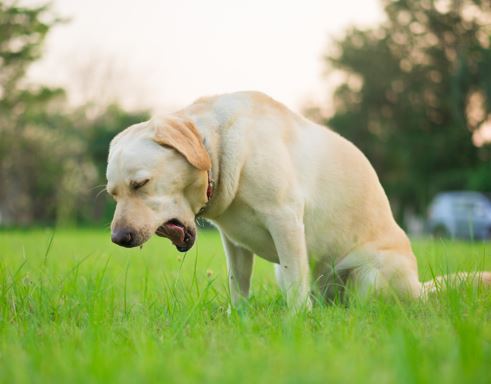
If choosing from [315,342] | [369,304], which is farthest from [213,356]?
[369,304]

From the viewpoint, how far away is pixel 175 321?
2.82 m

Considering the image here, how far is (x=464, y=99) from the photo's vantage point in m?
27.0

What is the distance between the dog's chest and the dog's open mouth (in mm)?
249

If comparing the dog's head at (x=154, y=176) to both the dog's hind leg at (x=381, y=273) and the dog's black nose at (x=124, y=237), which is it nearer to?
the dog's black nose at (x=124, y=237)

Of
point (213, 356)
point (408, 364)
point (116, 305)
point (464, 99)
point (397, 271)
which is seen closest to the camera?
point (408, 364)

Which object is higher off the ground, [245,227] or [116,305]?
[245,227]

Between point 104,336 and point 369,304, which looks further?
Result: point 369,304

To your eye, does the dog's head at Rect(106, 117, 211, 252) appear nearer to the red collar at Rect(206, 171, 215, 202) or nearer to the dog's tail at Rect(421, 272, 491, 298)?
the red collar at Rect(206, 171, 215, 202)

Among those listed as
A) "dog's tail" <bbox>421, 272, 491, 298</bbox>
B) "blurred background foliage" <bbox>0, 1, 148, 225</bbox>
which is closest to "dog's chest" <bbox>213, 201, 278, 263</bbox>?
"dog's tail" <bbox>421, 272, 491, 298</bbox>

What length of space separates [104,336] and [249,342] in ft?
2.27

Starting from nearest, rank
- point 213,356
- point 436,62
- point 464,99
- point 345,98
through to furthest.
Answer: point 213,356 → point 464,99 → point 436,62 → point 345,98

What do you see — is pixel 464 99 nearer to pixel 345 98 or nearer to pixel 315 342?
pixel 345 98

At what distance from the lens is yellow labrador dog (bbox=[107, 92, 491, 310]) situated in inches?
126

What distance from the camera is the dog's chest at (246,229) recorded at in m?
3.49
